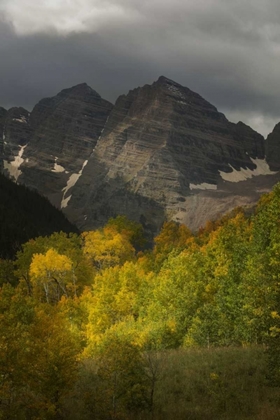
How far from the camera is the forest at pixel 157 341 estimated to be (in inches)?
840

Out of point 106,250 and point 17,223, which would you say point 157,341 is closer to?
point 106,250

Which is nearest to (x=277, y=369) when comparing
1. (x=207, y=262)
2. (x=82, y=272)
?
(x=207, y=262)

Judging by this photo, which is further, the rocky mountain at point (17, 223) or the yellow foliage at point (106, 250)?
the rocky mountain at point (17, 223)

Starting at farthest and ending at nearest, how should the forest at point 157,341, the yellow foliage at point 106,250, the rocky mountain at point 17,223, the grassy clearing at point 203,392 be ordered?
the rocky mountain at point 17,223, the yellow foliage at point 106,250, the grassy clearing at point 203,392, the forest at point 157,341

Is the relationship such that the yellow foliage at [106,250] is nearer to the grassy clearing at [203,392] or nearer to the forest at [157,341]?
the forest at [157,341]

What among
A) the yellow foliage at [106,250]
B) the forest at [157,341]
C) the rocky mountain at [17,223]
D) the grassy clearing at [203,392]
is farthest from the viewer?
the rocky mountain at [17,223]

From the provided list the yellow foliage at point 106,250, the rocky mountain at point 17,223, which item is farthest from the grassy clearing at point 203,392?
the rocky mountain at point 17,223

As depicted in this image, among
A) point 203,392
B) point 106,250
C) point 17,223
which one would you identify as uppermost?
point 106,250

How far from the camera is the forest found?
21.3 meters

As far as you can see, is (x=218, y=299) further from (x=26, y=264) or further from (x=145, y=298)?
(x=26, y=264)

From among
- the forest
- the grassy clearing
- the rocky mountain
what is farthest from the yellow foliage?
the grassy clearing

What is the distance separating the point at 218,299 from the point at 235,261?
3.95m

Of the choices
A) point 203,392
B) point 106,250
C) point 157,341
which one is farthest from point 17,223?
point 203,392

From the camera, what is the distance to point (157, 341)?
4178cm
